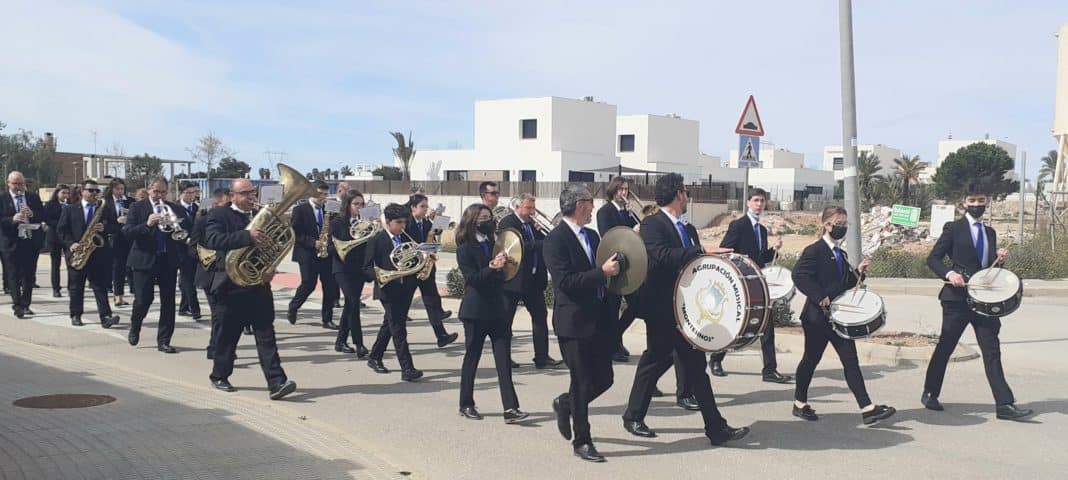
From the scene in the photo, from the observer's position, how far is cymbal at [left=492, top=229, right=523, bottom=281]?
21.6 ft

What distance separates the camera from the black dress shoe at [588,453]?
233 inches

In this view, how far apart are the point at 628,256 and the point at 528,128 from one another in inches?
1969

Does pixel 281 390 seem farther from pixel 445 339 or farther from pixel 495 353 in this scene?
pixel 445 339

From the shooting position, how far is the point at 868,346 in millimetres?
9695

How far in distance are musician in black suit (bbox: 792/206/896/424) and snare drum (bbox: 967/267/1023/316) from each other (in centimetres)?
90

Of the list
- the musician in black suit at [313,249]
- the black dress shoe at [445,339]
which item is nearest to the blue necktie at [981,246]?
the black dress shoe at [445,339]

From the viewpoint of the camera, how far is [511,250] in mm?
6625

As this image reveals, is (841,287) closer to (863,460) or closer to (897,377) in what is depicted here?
(863,460)

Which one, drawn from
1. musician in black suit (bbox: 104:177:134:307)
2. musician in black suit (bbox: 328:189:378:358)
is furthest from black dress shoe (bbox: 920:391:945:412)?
musician in black suit (bbox: 104:177:134:307)

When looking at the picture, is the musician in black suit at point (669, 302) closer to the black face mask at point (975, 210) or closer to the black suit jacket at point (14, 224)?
the black face mask at point (975, 210)

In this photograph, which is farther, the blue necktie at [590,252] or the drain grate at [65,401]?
the drain grate at [65,401]

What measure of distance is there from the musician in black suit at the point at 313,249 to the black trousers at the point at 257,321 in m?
3.42

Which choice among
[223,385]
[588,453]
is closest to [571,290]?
[588,453]

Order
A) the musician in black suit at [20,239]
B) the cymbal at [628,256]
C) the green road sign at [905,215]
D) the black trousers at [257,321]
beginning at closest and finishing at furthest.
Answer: the cymbal at [628,256]
the black trousers at [257,321]
the green road sign at [905,215]
the musician in black suit at [20,239]
